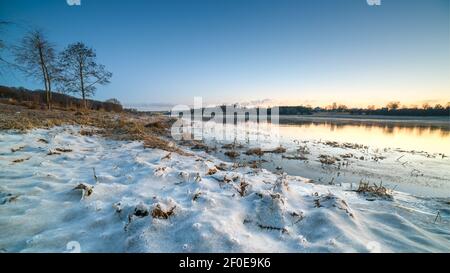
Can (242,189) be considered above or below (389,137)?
above

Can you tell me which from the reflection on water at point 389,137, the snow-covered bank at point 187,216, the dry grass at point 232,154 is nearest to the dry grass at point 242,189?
the snow-covered bank at point 187,216

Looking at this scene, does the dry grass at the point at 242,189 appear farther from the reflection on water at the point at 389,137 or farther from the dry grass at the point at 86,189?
the reflection on water at the point at 389,137

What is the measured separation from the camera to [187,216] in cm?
333

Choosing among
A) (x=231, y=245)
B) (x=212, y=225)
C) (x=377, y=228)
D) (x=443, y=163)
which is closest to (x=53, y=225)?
(x=212, y=225)

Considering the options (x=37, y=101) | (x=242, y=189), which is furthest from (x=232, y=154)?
(x=37, y=101)

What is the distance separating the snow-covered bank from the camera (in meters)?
2.73

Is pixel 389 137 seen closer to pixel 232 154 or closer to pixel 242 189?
pixel 232 154

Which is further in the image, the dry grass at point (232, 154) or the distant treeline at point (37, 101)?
the distant treeline at point (37, 101)

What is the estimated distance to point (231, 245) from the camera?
2.70 m

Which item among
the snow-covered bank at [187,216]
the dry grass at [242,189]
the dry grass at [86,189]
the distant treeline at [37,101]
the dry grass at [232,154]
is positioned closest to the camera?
the snow-covered bank at [187,216]

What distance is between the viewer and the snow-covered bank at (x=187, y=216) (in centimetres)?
273

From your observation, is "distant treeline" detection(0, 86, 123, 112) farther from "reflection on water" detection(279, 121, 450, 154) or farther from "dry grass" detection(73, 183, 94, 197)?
"reflection on water" detection(279, 121, 450, 154)

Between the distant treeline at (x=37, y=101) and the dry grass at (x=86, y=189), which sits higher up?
the distant treeline at (x=37, y=101)

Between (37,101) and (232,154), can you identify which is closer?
(232,154)
